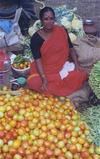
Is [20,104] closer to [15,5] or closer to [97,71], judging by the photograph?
[97,71]

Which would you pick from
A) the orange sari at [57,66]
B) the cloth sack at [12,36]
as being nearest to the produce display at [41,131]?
the orange sari at [57,66]

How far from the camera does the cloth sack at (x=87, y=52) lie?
583 centimetres

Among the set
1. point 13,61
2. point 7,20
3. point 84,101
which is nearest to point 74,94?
point 84,101

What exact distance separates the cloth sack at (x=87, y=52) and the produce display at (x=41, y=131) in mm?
888

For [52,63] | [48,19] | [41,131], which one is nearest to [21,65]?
[52,63]

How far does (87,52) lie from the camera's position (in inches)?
231

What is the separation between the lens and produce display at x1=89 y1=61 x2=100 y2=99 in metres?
5.45

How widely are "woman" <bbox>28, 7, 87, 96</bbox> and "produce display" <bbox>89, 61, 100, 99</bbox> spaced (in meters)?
0.22

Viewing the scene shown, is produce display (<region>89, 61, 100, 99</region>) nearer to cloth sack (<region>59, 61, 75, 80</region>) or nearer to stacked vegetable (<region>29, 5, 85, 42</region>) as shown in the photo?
cloth sack (<region>59, 61, 75, 80</region>)

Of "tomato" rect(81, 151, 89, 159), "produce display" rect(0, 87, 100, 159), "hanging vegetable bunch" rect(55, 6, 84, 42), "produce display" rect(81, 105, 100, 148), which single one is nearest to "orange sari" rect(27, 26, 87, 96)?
"produce display" rect(81, 105, 100, 148)

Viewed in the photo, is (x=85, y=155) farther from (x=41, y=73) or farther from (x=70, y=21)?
(x=70, y=21)

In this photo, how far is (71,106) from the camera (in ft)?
17.3

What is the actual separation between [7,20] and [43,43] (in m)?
1.37

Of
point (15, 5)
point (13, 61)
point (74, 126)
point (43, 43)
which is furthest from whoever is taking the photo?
point (15, 5)
